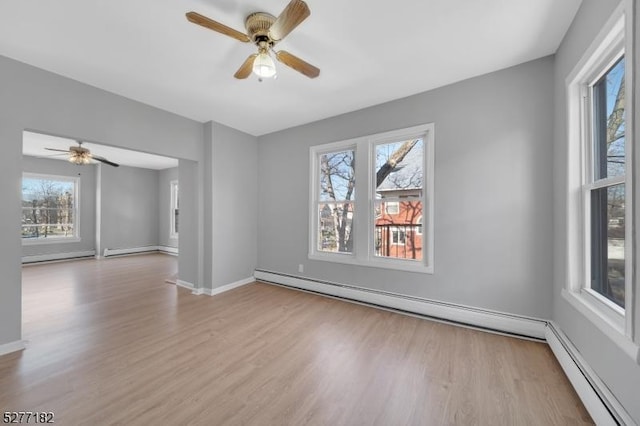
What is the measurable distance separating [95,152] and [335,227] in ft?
19.9

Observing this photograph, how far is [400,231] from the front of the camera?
327 centimetres

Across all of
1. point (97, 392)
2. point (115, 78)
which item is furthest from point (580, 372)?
point (115, 78)

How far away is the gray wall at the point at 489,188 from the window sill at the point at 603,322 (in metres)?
0.51

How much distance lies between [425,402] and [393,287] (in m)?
1.59

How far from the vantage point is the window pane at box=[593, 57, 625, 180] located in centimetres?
152

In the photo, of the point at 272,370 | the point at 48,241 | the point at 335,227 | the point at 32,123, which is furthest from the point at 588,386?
the point at 48,241

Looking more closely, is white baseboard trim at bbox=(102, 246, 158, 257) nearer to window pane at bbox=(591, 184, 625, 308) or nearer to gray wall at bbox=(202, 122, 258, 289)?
gray wall at bbox=(202, 122, 258, 289)

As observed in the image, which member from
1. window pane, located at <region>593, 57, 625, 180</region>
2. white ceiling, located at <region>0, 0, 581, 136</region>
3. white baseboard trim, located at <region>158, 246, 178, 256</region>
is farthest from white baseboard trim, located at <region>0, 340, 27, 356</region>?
white baseboard trim, located at <region>158, 246, 178, 256</region>

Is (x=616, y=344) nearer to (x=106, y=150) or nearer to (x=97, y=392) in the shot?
(x=97, y=392)

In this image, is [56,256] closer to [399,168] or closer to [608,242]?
[399,168]

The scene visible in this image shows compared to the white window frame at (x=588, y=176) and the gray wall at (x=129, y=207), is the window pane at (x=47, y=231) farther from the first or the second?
the white window frame at (x=588, y=176)

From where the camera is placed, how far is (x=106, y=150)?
221 inches

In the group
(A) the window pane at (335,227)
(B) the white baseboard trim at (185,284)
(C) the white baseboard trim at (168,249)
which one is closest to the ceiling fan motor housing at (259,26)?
(A) the window pane at (335,227)

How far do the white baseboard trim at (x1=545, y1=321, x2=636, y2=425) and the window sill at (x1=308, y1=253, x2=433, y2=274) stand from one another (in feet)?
3.91
